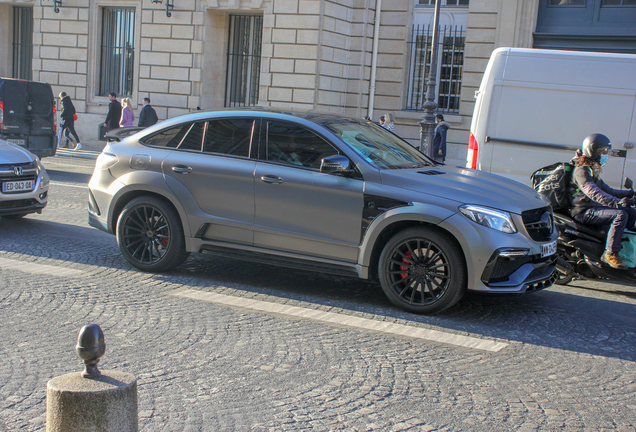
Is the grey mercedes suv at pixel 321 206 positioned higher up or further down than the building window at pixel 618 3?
further down

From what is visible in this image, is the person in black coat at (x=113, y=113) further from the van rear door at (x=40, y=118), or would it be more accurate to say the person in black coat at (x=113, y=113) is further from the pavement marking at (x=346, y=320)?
the pavement marking at (x=346, y=320)

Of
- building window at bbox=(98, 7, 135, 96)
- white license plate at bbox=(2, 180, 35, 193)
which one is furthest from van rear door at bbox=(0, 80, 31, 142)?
building window at bbox=(98, 7, 135, 96)

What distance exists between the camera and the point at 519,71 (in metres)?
8.92

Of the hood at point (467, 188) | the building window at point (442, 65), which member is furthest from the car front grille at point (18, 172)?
the building window at point (442, 65)

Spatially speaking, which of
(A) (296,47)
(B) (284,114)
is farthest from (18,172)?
(A) (296,47)

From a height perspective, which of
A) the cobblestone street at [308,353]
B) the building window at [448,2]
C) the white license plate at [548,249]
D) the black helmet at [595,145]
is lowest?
the cobblestone street at [308,353]

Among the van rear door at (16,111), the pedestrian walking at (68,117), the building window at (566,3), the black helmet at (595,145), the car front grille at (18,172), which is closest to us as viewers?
the black helmet at (595,145)

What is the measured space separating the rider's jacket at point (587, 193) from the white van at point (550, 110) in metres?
2.12

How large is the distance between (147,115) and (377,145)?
14.8m

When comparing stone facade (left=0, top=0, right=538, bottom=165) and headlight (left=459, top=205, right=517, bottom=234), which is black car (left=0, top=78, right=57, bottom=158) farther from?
headlight (left=459, top=205, right=517, bottom=234)

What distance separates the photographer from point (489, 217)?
520 cm

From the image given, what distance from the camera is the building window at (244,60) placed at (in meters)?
21.5

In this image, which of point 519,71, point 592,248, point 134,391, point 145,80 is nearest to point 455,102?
point 145,80

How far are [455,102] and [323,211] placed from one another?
620 inches
